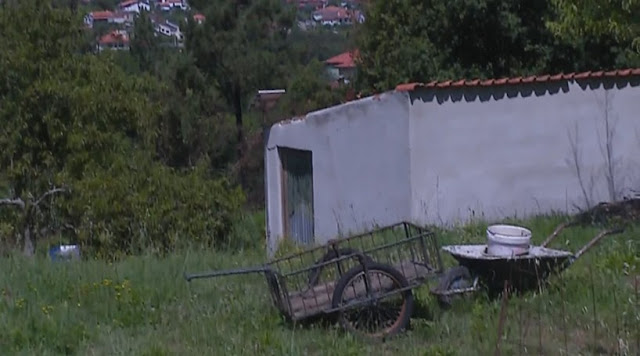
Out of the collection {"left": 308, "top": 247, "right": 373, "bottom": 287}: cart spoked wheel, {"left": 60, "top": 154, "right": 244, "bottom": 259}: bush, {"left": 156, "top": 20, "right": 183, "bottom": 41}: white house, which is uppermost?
{"left": 156, "top": 20, "right": 183, "bottom": 41}: white house

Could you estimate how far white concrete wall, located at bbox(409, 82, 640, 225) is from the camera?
1502 cm

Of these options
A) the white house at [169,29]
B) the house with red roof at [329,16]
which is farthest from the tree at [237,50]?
the house with red roof at [329,16]

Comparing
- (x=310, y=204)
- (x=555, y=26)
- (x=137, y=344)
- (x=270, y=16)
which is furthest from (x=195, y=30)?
(x=137, y=344)

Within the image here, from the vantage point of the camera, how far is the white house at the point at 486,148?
49.3 feet

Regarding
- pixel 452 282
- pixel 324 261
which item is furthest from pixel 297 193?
pixel 452 282

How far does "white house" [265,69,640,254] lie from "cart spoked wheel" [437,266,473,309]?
6.74 metres

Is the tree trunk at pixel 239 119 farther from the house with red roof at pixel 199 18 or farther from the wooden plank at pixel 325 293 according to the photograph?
the wooden plank at pixel 325 293

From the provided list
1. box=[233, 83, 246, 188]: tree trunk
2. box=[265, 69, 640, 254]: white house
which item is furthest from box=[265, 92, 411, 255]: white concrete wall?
box=[233, 83, 246, 188]: tree trunk

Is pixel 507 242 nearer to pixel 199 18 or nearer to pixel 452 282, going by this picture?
pixel 452 282

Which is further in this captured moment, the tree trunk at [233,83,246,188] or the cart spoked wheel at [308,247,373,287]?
the tree trunk at [233,83,246,188]

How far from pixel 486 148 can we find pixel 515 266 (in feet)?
24.4

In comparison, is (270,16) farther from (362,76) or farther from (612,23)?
(612,23)

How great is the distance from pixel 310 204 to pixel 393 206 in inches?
68.6

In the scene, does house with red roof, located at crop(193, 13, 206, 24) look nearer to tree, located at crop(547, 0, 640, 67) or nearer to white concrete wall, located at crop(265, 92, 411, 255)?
white concrete wall, located at crop(265, 92, 411, 255)
